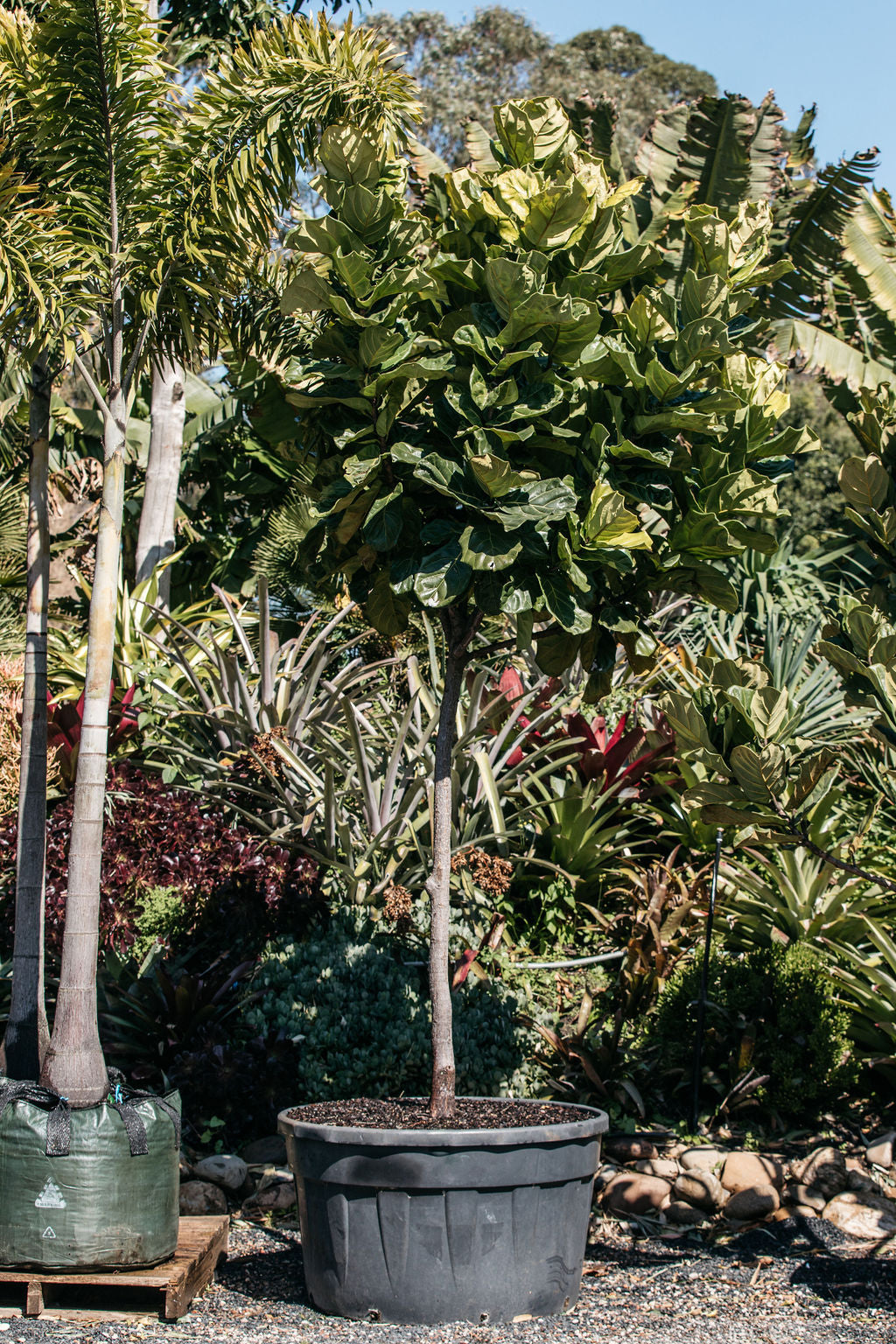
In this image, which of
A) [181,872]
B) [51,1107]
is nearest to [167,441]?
[181,872]

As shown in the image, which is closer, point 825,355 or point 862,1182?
point 862,1182

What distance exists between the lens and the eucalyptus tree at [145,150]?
438 cm

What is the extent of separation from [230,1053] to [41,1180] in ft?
5.16

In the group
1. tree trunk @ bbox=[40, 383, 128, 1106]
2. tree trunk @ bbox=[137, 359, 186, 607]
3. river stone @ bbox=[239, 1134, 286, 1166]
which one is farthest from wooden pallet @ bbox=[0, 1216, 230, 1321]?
tree trunk @ bbox=[137, 359, 186, 607]

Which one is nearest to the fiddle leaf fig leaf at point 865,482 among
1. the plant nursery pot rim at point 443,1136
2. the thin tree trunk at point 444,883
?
the thin tree trunk at point 444,883

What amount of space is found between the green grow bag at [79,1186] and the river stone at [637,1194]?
1869 mm

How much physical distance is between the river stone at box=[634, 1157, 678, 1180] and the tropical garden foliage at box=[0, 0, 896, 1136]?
310 mm

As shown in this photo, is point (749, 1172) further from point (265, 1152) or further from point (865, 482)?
point (865, 482)

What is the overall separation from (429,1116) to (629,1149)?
1423 mm

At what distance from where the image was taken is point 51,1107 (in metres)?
3.74

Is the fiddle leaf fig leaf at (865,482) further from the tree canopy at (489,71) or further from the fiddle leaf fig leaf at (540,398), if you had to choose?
the tree canopy at (489,71)

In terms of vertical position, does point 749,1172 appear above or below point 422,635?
below

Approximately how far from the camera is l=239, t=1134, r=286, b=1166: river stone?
5043 millimetres

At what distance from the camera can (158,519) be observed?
8922mm
